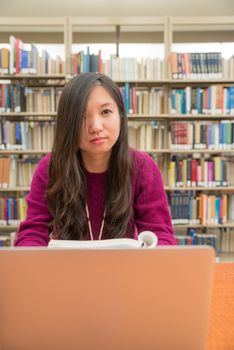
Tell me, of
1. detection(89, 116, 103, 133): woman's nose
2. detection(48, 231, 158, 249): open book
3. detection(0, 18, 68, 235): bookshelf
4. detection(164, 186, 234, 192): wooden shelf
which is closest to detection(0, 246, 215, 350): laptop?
detection(48, 231, 158, 249): open book

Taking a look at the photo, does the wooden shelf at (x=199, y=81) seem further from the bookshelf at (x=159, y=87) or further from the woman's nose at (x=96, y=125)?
the woman's nose at (x=96, y=125)

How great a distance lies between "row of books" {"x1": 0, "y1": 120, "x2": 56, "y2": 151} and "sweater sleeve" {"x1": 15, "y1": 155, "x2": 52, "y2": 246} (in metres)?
1.89

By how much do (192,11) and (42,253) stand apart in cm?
420

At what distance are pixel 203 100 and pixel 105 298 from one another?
110 inches

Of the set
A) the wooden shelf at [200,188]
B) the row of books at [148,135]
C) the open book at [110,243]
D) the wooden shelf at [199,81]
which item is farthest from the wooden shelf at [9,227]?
the open book at [110,243]

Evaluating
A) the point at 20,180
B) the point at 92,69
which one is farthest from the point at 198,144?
the point at 20,180

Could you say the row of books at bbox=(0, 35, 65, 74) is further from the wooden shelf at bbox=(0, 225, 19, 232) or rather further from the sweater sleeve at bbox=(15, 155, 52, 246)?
the sweater sleeve at bbox=(15, 155, 52, 246)

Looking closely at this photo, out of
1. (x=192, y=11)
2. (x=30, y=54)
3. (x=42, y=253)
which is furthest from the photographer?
(x=192, y=11)

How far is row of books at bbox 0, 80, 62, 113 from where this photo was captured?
297 cm

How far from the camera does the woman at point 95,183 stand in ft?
3.03

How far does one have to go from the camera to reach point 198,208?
10.0 ft

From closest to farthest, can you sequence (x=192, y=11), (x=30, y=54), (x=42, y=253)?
1. (x=42, y=253)
2. (x=30, y=54)
3. (x=192, y=11)

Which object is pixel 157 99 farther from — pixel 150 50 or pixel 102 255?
pixel 102 255

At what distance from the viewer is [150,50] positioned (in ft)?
13.4
